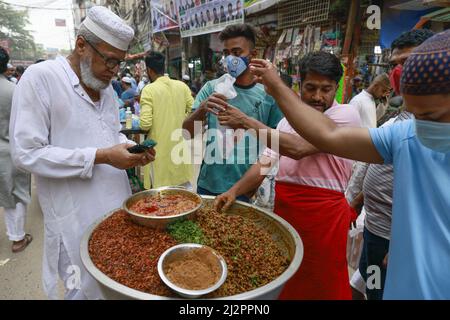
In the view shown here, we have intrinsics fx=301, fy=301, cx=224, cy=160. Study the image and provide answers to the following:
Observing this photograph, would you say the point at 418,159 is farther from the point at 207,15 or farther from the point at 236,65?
the point at 207,15

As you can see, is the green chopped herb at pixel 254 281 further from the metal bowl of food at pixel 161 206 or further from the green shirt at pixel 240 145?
the green shirt at pixel 240 145

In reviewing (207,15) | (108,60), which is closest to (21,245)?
(108,60)

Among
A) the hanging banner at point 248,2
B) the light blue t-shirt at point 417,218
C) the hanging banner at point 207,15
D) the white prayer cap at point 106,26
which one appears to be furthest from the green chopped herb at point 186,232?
the hanging banner at point 207,15

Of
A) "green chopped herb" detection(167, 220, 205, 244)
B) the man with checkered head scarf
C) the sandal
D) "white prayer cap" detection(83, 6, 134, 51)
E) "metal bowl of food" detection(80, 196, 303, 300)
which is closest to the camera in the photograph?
the man with checkered head scarf

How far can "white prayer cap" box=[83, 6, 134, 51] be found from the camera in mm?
1869

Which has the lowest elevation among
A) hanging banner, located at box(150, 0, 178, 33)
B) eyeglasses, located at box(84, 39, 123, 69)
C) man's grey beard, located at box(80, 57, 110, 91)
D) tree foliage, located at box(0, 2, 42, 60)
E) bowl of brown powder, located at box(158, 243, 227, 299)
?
bowl of brown powder, located at box(158, 243, 227, 299)

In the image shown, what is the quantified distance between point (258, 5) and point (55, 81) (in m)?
5.28

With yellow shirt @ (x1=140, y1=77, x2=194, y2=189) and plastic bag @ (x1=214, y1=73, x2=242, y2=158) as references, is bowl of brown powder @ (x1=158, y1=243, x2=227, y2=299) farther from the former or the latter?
yellow shirt @ (x1=140, y1=77, x2=194, y2=189)

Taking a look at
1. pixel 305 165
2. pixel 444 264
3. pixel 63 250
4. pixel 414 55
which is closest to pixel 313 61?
pixel 305 165

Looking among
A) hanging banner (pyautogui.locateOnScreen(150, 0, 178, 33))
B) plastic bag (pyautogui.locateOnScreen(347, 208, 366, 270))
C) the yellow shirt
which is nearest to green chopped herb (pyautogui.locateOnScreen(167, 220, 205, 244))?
plastic bag (pyautogui.locateOnScreen(347, 208, 366, 270))

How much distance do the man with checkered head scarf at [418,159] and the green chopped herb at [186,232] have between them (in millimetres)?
846

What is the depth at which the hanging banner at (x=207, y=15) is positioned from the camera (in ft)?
23.4

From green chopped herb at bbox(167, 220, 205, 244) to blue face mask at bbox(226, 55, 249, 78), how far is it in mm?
1337

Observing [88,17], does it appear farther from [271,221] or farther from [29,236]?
[29,236]
